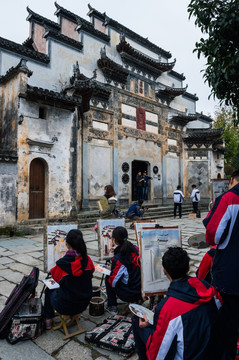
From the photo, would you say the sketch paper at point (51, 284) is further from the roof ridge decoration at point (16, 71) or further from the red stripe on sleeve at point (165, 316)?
the roof ridge decoration at point (16, 71)

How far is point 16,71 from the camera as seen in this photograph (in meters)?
9.32

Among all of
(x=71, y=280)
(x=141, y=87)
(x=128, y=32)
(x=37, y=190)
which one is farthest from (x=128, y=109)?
(x=71, y=280)

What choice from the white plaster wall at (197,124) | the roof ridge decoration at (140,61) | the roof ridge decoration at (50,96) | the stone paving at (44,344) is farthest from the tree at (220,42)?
the white plaster wall at (197,124)

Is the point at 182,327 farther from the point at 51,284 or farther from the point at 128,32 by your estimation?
the point at 128,32

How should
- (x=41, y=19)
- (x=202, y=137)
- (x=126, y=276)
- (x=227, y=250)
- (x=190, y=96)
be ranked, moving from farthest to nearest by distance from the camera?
(x=190, y=96) → (x=202, y=137) → (x=41, y=19) → (x=126, y=276) → (x=227, y=250)

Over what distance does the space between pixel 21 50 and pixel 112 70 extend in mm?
5033

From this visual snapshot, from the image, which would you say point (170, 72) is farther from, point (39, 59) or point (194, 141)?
point (39, 59)

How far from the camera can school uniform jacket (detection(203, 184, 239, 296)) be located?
7.23ft

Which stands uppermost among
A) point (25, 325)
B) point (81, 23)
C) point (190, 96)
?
point (81, 23)

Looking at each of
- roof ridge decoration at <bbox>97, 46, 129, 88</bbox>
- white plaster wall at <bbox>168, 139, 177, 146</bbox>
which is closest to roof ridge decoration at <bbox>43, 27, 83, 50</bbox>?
roof ridge decoration at <bbox>97, 46, 129, 88</bbox>

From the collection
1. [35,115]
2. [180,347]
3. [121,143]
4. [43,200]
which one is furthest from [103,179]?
[180,347]

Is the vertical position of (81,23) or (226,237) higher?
(81,23)

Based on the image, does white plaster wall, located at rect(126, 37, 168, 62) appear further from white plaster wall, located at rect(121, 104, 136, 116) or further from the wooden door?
the wooden door

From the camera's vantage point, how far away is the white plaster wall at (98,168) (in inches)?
518
